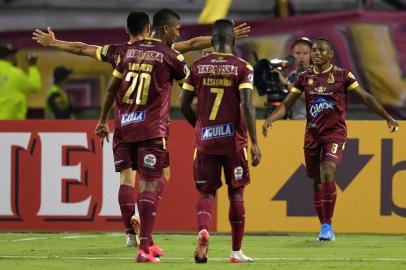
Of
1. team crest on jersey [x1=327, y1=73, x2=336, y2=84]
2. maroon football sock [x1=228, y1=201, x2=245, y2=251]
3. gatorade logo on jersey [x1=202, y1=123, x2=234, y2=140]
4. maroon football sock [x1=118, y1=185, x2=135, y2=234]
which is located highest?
team crest on jersey [x1=327, y1=73, x2=336, y2=84]

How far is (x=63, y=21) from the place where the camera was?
26.5 metres

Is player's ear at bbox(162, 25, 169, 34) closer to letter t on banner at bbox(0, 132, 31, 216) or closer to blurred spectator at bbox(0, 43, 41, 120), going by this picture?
letter t on banner at bbox(0, 132, 31, 216)

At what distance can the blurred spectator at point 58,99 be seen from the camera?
78.2ft

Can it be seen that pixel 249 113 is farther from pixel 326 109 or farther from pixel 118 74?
pixel 326 109

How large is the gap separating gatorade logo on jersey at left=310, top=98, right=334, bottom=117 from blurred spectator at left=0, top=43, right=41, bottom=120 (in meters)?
6.67

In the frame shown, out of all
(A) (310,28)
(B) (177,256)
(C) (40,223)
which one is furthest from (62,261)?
(A) (310,28)

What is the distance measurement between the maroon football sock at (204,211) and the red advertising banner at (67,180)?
525 cm

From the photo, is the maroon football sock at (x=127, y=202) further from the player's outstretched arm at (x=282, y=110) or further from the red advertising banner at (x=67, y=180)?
the red advertising banner at (x=67, y=180)

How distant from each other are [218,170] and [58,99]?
34.1ft

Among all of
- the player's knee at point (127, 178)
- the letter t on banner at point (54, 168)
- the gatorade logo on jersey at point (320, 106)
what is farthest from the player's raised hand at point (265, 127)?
the letter t on banner at point (54, 168)

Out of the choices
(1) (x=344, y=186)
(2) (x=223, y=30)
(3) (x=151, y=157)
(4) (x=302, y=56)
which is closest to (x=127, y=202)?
(3) (x=151, y=157)

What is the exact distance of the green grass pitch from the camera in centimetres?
1341

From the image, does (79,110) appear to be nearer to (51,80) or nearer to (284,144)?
(51,80)

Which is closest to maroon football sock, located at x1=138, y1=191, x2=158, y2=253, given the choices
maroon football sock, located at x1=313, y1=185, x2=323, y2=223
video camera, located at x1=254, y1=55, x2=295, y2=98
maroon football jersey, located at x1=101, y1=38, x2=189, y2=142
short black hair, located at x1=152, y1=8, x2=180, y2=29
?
maroon football jersey, located at x1=101, y1=38, x2=189, y2=142
